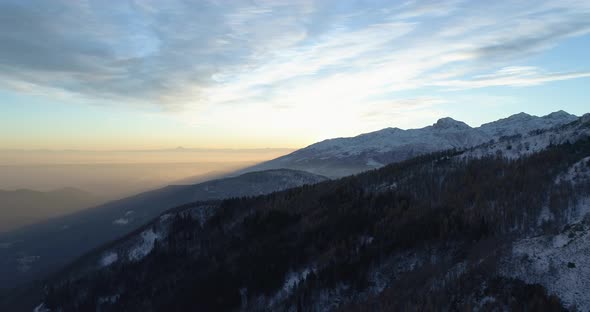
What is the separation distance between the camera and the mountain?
153 feet

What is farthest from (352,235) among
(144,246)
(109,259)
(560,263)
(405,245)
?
(109,259)

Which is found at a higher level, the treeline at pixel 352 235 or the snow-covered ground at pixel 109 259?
the treeline at pixel 352 235

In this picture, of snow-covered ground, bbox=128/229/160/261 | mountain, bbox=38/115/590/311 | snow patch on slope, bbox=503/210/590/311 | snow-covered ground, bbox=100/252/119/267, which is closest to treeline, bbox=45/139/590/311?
mountain, bbox=38/115/590/311

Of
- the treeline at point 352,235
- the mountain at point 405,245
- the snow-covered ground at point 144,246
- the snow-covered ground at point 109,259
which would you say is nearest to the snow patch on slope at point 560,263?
the mountain at point 405,245

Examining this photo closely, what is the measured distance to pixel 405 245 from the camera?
71.8 meters

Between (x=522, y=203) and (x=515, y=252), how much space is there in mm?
21841

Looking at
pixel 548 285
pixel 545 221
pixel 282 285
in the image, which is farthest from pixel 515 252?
pixel 282 285

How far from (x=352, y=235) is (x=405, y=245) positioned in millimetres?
20363

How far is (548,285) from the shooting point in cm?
4381

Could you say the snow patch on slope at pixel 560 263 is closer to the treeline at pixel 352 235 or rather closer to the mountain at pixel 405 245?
the mountain at pixel 405 245

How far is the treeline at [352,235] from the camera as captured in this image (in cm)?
6238

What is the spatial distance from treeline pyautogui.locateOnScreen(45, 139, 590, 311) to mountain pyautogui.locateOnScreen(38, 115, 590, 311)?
1.11 feet

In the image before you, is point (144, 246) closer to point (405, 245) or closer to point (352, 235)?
point (352, 235)

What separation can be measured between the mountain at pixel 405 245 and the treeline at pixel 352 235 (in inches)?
13.3
